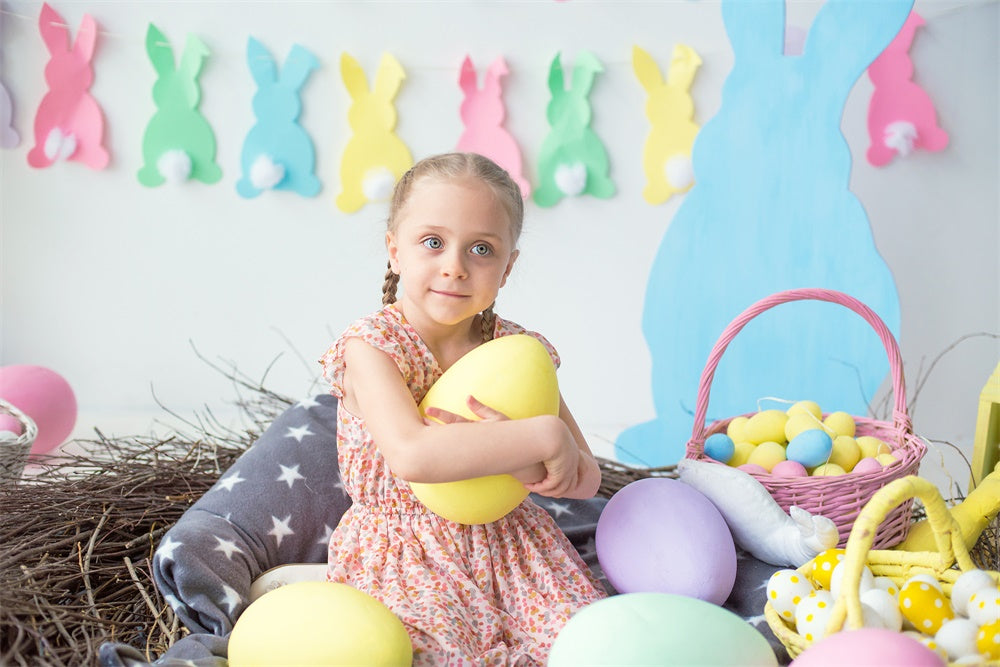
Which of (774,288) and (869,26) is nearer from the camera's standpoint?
(869,26)

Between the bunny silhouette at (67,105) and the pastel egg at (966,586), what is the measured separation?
2.61 metres

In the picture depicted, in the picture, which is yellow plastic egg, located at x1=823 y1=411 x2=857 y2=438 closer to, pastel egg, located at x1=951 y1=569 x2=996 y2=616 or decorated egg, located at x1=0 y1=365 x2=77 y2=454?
pastel egg, located at x1=951 y1=569 x2=996 y2=616

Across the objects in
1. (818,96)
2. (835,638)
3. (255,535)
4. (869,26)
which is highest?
(869,26)

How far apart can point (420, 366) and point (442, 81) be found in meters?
1.57

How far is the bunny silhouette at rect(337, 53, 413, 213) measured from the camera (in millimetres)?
A: 2811

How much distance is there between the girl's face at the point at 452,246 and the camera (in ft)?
4.65

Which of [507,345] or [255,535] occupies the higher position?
[507,345]

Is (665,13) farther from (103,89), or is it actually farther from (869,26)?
(103,89)

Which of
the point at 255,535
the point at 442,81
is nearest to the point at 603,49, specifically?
the point at 442,81

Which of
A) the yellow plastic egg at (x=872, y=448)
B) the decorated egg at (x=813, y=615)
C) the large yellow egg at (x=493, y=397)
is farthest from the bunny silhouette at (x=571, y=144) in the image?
the decorated egg at (x=813, y=615)

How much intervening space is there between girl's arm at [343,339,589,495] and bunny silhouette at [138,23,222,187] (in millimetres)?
1748

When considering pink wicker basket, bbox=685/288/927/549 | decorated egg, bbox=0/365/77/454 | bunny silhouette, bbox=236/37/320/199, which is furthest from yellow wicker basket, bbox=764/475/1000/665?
bunny silhouette, bbox=236/37/320/199

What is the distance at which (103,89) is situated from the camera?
9.43 ft

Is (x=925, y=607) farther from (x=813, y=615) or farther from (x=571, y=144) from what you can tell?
(x=571, y=144)
